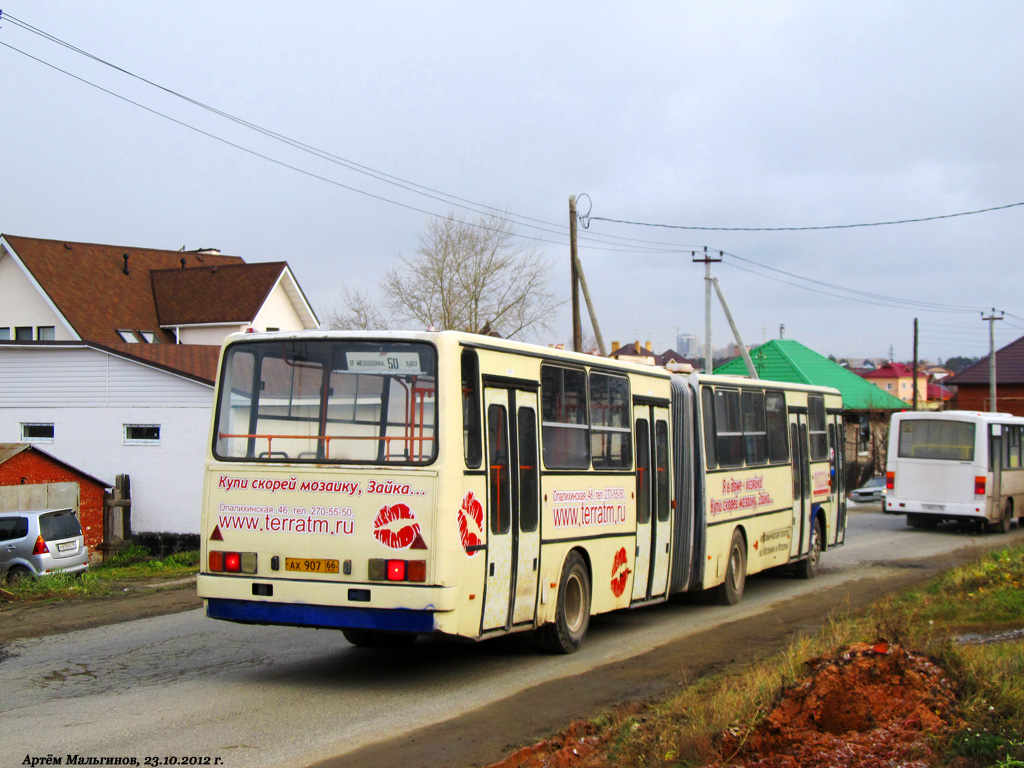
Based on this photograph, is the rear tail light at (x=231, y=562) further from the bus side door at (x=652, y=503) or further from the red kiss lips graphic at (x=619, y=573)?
the bus side door at (x=652, y=503)

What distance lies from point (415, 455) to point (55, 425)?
21.9 m

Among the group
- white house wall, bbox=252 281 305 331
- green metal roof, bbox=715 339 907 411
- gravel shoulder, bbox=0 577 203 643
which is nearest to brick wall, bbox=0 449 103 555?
gravel shoulder, bbox=0 577 203 643

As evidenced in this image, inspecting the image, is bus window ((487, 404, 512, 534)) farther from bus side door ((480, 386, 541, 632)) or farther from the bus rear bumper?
the bus rear bumper

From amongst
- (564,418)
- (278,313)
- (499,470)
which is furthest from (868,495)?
(499,470)

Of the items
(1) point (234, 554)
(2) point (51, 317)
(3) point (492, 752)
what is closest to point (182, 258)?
(2) point (51, 317)

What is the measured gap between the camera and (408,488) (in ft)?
28.3

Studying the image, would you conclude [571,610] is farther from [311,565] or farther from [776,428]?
[776,428]

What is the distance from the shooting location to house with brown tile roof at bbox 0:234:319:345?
36.6 metres

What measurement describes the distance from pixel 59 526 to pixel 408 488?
1347 cm

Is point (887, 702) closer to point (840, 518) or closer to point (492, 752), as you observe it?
point (492, 752)

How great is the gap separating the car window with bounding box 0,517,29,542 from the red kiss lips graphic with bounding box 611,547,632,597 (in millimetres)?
12185

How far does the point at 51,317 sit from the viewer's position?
3684 centimetres

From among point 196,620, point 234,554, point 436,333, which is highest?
point 436,333

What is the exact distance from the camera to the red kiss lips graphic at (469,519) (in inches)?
344
